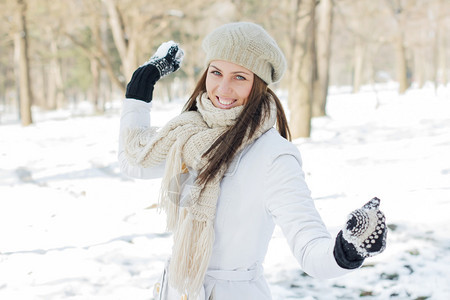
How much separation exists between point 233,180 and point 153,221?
12.1 feet

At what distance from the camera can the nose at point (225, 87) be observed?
1630 mm

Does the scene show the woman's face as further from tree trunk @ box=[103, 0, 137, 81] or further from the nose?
tree trunk @ box=[103, 0, 137, 81]

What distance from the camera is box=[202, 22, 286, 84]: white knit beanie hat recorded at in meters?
1.61

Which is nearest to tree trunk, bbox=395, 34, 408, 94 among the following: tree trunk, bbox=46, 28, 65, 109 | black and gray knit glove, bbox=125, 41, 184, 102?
black and gray knit glove, bbox=125, 41, 184, 102

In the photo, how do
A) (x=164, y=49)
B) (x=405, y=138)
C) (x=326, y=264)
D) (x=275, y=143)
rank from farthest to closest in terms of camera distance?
(x=405, y=138) → (x=164, y=49) → (x=275, y=143) → (x=326, y=264)

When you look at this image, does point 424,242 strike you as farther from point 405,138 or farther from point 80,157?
point 80,157

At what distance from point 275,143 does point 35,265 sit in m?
3.22

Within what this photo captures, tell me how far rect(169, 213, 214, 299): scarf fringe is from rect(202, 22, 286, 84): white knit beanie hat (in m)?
0.63

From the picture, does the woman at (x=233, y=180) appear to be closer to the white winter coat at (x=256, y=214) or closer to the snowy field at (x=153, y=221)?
the white winter coat at (x=256, y=214)

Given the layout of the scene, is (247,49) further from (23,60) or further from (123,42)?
(23,60)

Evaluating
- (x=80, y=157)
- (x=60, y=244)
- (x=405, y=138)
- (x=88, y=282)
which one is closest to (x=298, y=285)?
(x=88, y=282)

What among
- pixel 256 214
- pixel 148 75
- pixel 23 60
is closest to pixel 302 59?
pixel 148 75

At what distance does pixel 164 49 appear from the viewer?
209 cm

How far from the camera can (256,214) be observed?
147 cm
